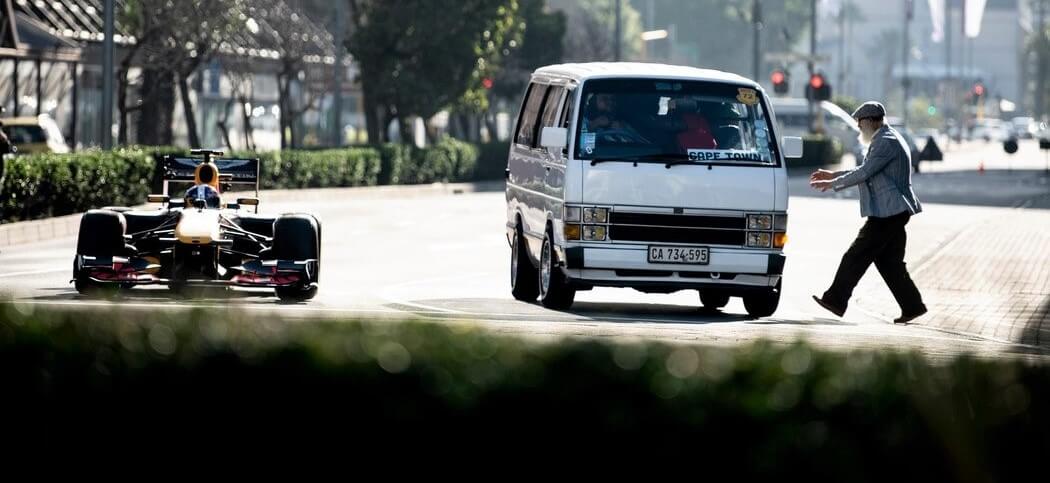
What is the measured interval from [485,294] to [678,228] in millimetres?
2513

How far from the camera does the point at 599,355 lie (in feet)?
18.3

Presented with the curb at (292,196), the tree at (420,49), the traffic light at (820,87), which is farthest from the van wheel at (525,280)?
the traffic light at (820,87)

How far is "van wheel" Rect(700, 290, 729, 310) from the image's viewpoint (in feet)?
58.1

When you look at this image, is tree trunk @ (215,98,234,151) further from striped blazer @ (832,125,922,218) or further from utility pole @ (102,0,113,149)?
striped blazer @ (832,125,922,218)

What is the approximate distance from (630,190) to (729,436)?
10814 millimetres

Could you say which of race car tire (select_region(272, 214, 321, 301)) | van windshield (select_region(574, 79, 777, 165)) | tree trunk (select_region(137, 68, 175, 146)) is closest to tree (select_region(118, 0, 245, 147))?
tree trunk (select_region(137, 68, 175, 146))

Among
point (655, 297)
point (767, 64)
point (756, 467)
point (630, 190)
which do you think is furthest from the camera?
point (767, 64)

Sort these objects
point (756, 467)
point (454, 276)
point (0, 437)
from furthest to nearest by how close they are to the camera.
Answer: point (454, 276) → point (0, 437) → point (756, 467)

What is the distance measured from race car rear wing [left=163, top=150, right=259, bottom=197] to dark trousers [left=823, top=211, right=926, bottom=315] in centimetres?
475

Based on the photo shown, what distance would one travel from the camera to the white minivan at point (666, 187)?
1581cm

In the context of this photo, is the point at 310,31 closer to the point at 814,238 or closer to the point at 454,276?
the point at 814,238

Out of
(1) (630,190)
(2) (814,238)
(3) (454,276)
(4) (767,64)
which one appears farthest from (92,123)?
(4) (767,64)

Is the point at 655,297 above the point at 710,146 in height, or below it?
below

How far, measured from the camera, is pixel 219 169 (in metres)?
17.2
